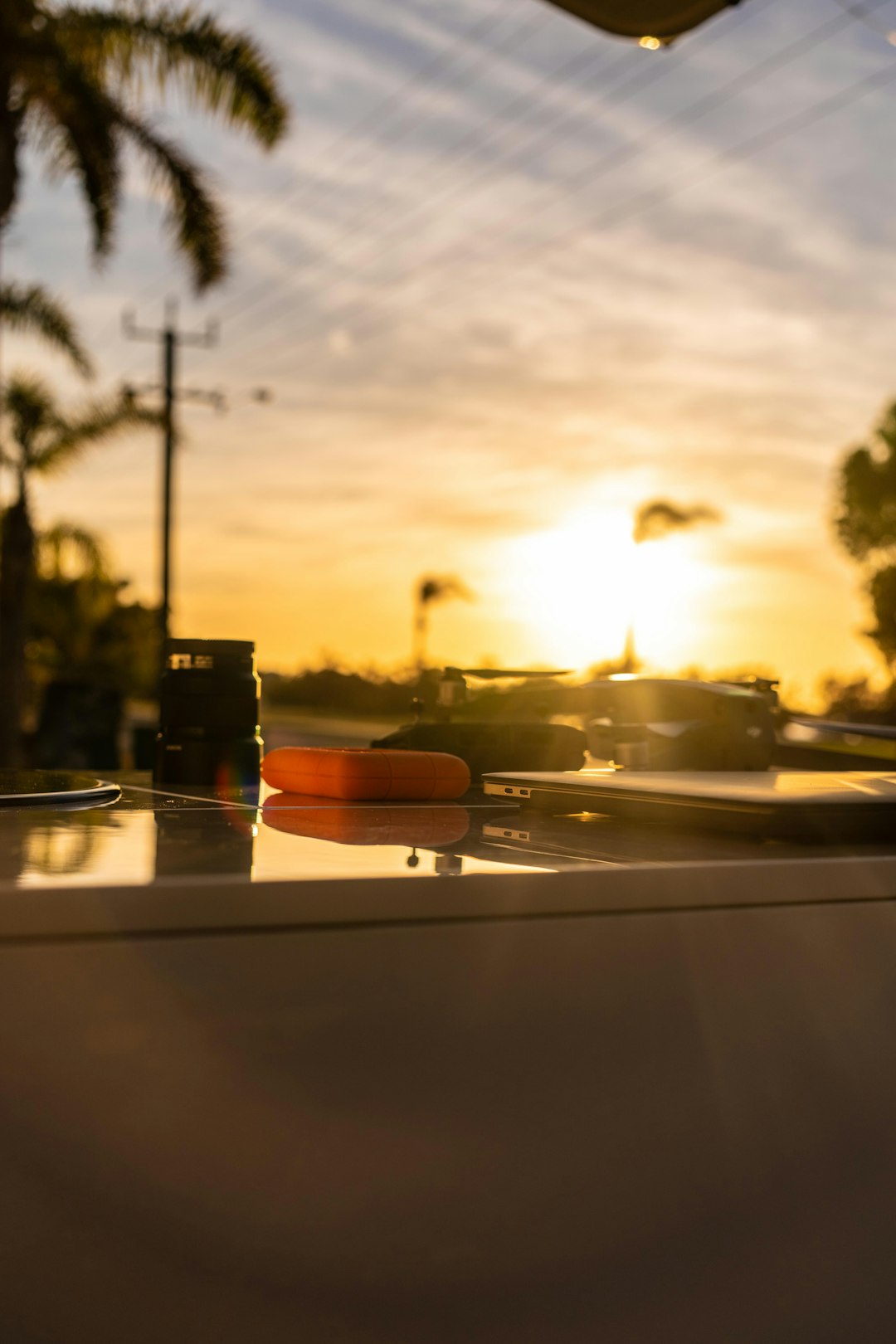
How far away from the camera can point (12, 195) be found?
10.7 meters

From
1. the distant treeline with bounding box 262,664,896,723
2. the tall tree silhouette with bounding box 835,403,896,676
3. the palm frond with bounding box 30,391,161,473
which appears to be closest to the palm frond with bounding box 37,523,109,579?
the palm frond with bounding box 30,391,161,473

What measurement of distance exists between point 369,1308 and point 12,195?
11393 millimetres

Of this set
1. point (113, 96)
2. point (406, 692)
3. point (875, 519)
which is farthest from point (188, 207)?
point (875, 519)

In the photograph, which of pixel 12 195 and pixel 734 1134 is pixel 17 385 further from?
pixel 734 1134

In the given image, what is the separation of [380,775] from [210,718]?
564 mm

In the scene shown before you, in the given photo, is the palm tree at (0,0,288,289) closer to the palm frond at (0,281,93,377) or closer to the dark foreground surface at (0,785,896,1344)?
the palm frond at (0,281,93,377)

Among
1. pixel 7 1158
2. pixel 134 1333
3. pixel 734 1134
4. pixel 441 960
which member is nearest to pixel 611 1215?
pixel 734 1134

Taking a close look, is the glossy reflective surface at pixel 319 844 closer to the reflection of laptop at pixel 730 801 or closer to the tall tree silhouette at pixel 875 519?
the reflection of laptop at pixel 730 801

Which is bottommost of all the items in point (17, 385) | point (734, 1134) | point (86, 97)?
point (734, 1134)

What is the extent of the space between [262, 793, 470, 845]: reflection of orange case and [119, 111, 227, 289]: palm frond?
34.8 ft

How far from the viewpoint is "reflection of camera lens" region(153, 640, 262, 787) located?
214 cm

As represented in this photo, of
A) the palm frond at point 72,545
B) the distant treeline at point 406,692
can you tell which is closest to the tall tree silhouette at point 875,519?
the palm frond at point 72,545

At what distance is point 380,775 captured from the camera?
169cm

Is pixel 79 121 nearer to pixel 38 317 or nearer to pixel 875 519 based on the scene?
pixel 38 317
